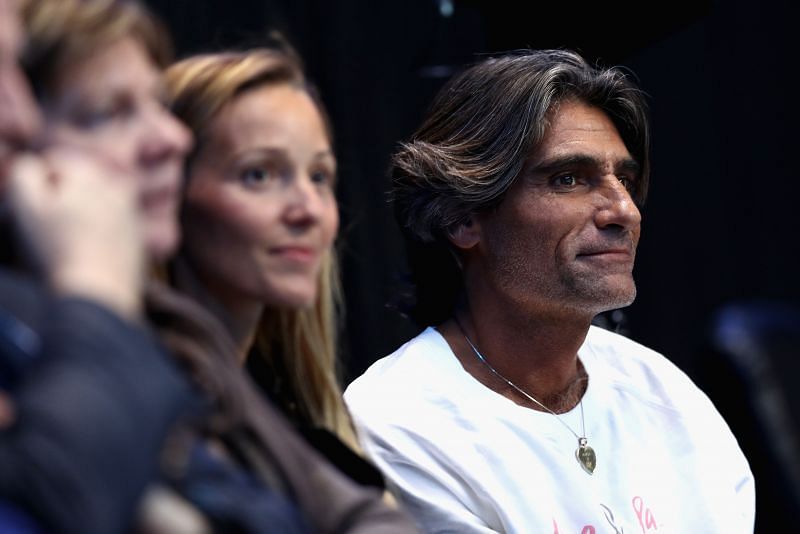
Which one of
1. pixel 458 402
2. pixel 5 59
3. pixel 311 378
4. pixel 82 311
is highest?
pixel 5 59

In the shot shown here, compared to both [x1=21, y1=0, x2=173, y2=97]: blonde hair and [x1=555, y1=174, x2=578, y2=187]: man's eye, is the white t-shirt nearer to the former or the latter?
[x1=555, y1=174, x2=578, y2=187]: man's eye

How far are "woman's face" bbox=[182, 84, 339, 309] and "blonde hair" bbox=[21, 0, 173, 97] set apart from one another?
12.0 inches

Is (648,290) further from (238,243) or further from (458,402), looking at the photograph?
(238,243)

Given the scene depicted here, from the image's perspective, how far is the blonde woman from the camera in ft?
Result: 5.82

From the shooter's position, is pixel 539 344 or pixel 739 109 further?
pixel 739 109

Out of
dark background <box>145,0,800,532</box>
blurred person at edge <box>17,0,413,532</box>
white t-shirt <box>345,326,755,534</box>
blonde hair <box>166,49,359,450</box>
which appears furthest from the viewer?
dark background <box>145,0,800,532</box>

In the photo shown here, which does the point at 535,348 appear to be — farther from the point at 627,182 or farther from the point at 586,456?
the point at 627,182

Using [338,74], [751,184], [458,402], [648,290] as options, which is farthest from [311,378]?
[751,184]

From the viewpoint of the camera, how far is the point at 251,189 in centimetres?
178

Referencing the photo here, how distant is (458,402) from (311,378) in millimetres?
672

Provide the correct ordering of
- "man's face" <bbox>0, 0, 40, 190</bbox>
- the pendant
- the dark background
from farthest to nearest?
the dark background → the pendant → "man's face" <bbox>0, 0, 40, 190</bbox>

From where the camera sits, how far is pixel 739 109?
460 centimetres

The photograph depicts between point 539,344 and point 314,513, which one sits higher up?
point 314,513

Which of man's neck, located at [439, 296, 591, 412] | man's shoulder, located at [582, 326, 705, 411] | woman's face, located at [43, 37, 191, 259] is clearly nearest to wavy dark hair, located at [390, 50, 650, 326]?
man's neck, located at [439, 296, 591, 412]
